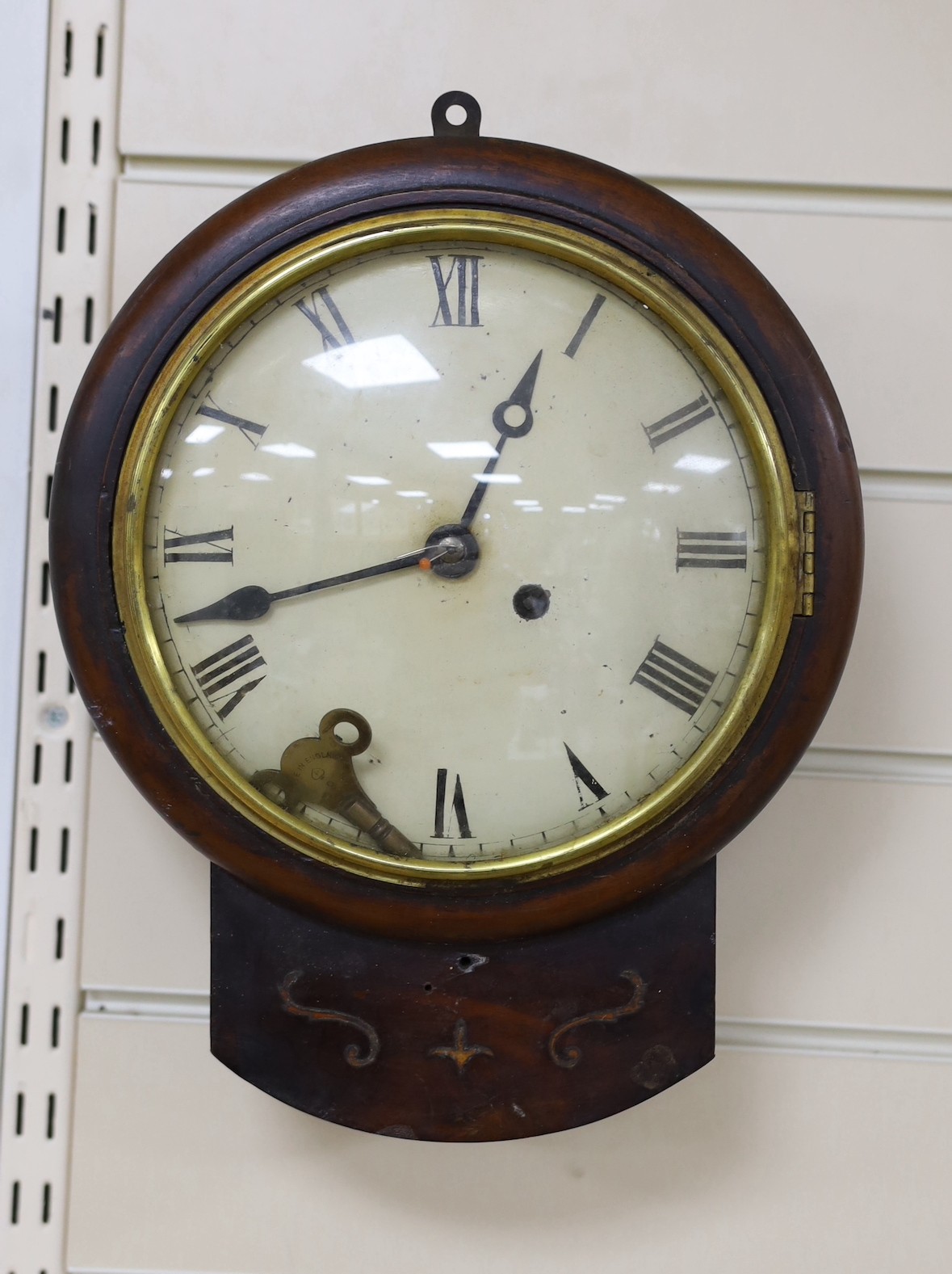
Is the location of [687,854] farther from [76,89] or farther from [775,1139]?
[76,89]

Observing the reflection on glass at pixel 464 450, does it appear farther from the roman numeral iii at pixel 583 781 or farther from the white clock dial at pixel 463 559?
the roman numeral iii at pixel 583 781

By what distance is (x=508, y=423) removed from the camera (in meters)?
0.58

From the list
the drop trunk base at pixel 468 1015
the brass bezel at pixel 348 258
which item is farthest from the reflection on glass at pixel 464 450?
the drop trunk base at pixel 468 1015

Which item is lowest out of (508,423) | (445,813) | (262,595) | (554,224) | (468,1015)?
(468,1015)

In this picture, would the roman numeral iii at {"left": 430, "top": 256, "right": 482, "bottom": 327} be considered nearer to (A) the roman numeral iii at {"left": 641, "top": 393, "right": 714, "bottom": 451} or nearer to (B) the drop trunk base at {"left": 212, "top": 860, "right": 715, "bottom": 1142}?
(A) the roman numeral iii at {"left": 641, "top": 393, "right": 714, "bottom": 451}

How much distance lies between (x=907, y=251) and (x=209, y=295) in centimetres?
49

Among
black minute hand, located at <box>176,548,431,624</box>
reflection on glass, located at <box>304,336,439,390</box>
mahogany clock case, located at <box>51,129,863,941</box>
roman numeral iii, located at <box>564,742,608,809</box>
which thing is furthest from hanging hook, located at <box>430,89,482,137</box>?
roman numeral iii, located at <box>564,742,608,809</box>

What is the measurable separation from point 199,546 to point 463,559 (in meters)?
0.15

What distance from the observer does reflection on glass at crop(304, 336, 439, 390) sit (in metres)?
0.58

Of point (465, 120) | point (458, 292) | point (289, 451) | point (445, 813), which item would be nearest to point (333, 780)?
point (445, 813)

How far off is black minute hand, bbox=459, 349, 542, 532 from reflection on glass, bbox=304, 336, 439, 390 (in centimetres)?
4

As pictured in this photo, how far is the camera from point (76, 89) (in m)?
0.73

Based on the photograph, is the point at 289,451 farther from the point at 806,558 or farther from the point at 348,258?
the point at 806,558

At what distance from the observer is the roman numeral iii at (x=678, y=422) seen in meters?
0.58
